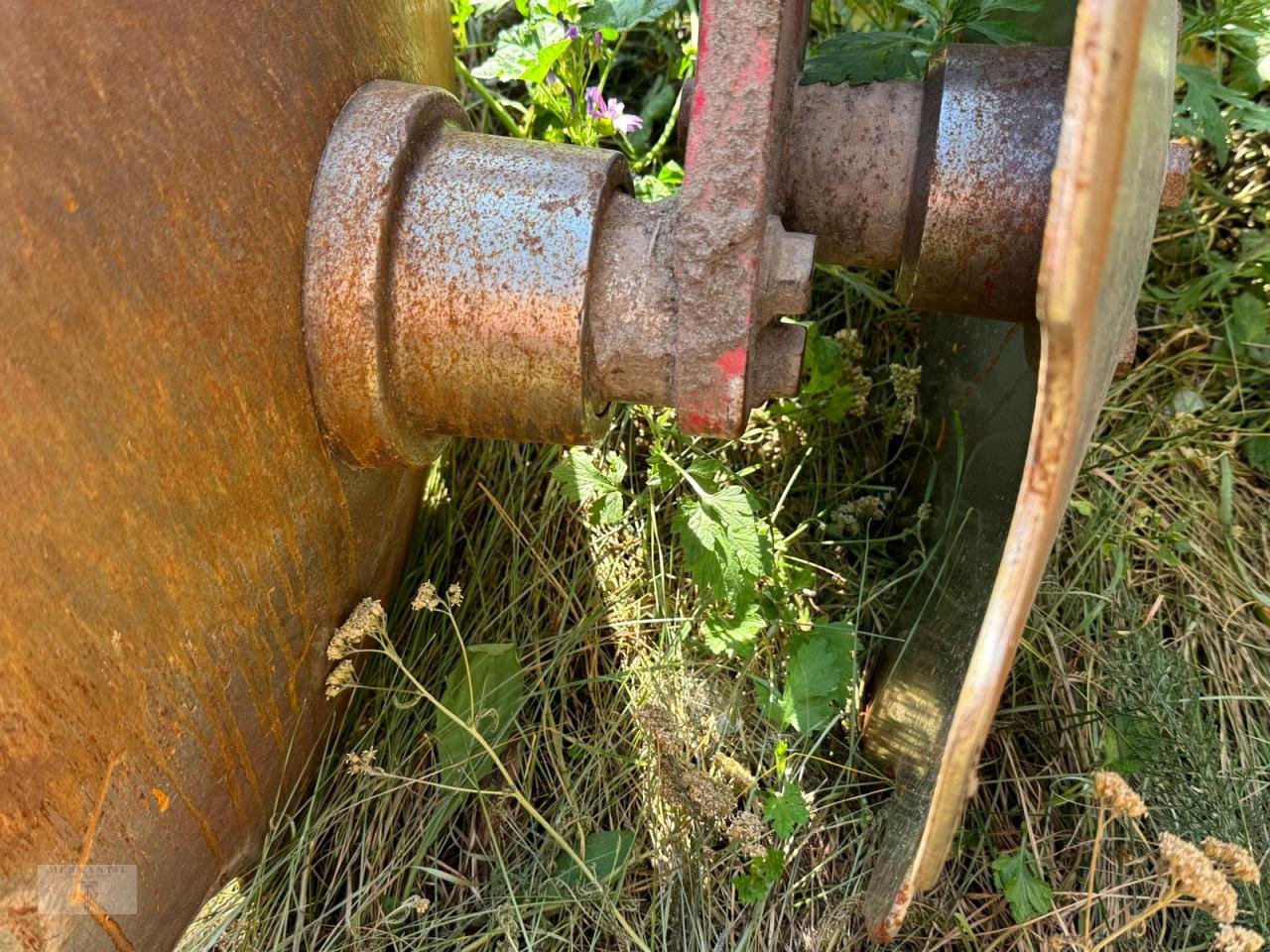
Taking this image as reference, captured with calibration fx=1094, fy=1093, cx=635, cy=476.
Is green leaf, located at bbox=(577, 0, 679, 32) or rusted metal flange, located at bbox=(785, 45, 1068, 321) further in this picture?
green leaf, located at bbox=(577, 0, 679, 32)

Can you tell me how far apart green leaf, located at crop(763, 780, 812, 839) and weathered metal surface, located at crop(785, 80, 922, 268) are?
813 millimetres

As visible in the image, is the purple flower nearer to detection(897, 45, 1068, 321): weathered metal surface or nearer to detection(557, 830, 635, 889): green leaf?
detection(897, 45, 1068, 321): weathered metal surface

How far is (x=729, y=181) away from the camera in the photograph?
122 cm

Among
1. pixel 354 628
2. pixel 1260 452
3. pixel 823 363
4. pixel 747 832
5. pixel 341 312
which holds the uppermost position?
pixel 341 312

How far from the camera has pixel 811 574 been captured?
187 cm

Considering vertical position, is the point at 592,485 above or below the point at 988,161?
below

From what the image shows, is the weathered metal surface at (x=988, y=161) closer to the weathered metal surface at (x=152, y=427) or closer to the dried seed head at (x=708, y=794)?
the weathered metal surface at (x=152, y=427)

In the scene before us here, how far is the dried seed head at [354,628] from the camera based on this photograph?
1.44m

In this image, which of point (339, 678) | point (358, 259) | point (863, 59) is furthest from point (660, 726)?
point (863, 59)

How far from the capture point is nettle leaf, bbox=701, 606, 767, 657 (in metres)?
1.74

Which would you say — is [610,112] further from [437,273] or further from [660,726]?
[660,726]

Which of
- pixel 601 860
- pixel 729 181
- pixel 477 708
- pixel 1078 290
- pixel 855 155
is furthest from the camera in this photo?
pixel 477 708

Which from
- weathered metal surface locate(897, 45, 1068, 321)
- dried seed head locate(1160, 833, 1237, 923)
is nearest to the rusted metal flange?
weathered metal surface locate(897, 45, 1068, 321)

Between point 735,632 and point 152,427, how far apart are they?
969mm
